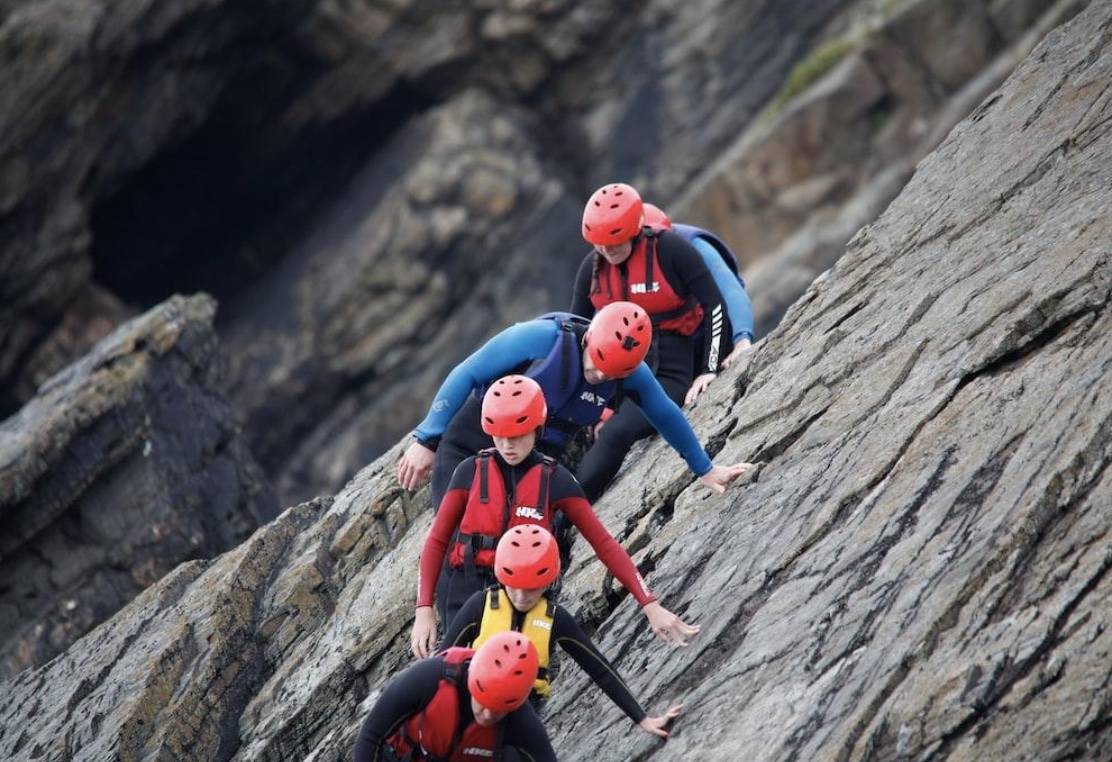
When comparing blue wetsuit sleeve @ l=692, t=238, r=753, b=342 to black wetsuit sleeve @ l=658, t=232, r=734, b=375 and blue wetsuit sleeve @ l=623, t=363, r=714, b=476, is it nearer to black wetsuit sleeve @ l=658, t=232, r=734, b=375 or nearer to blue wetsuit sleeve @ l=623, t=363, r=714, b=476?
black wetsuit sleeve @ l=658, t=232, r=734, b=375

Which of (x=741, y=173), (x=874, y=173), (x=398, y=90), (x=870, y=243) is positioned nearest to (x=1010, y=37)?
(x=874, y=173)

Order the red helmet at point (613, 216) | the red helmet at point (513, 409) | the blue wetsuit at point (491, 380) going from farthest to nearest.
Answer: the red helmet at point (613, 216)
the blue wetsuit at point (491, 380)
the red helmet at point (513, 409)

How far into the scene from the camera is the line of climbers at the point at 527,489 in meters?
12.2

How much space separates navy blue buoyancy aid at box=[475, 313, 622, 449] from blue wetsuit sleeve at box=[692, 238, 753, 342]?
11.0 ft

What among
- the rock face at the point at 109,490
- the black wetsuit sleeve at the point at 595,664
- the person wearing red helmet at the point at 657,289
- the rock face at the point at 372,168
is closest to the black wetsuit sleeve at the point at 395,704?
the black wetsuit sleeve at the point at 595,664

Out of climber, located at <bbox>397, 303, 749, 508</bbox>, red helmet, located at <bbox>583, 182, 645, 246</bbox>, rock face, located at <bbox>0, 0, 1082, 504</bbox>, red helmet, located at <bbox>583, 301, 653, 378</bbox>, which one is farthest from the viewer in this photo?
rock face, located at <bbox>0, 0, 1082, 504</bbox>

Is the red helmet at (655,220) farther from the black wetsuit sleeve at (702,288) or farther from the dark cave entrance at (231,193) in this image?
the dark cave entrance at (231,193)

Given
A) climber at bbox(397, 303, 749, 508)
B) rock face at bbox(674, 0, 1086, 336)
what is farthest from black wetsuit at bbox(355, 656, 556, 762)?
rock face at bbox(674, 0, 1086, 336)

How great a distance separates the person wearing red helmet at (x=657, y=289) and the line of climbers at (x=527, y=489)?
0.08 feet

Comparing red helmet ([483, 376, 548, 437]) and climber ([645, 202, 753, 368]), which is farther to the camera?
climber ([645, 202, 753, 368])

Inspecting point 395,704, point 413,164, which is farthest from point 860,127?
point 395,704

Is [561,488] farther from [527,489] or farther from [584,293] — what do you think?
[584,293]

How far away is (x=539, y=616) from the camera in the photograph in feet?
41.3

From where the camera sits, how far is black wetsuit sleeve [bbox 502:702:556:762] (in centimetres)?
1223
